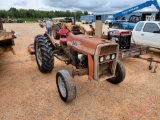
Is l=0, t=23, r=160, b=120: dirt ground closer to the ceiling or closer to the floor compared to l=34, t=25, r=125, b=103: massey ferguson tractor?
closer to the floor

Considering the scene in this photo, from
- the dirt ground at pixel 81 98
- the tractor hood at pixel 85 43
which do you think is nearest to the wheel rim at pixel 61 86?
the dirt ground at pixel 81 98

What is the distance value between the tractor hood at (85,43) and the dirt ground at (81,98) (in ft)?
3.80

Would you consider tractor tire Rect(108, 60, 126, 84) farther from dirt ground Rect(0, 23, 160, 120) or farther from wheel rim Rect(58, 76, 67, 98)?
wheel rim Rect(58, 76, 67, 98)

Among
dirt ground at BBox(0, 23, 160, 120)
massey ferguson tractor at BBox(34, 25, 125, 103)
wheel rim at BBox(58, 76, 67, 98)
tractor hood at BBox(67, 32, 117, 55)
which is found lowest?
dirt ground at BBox(0, 23, 160, 120)

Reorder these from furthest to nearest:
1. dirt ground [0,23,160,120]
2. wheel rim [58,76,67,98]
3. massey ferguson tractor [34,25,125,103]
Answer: wheel rim [58,76,67,98], massey ferguson tractor [34,25,125,103], dirt ground [0,23,160,120]

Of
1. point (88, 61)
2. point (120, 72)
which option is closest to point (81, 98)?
point (88, 61)

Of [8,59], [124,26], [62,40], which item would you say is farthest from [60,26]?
[62,40]

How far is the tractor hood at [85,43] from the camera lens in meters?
3.42

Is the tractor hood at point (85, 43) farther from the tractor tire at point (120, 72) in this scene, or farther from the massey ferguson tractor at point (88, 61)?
the tractor tire at point (120, 72)

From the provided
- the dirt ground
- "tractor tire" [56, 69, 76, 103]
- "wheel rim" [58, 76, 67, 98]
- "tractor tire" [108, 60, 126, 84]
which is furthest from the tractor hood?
the dirt ground

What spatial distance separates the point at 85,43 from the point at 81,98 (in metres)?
1.32

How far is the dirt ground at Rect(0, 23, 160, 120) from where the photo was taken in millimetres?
3306

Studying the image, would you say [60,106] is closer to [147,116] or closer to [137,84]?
[147,116]

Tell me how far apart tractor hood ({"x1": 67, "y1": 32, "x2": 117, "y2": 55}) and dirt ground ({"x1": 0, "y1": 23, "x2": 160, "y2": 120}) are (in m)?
1.16
